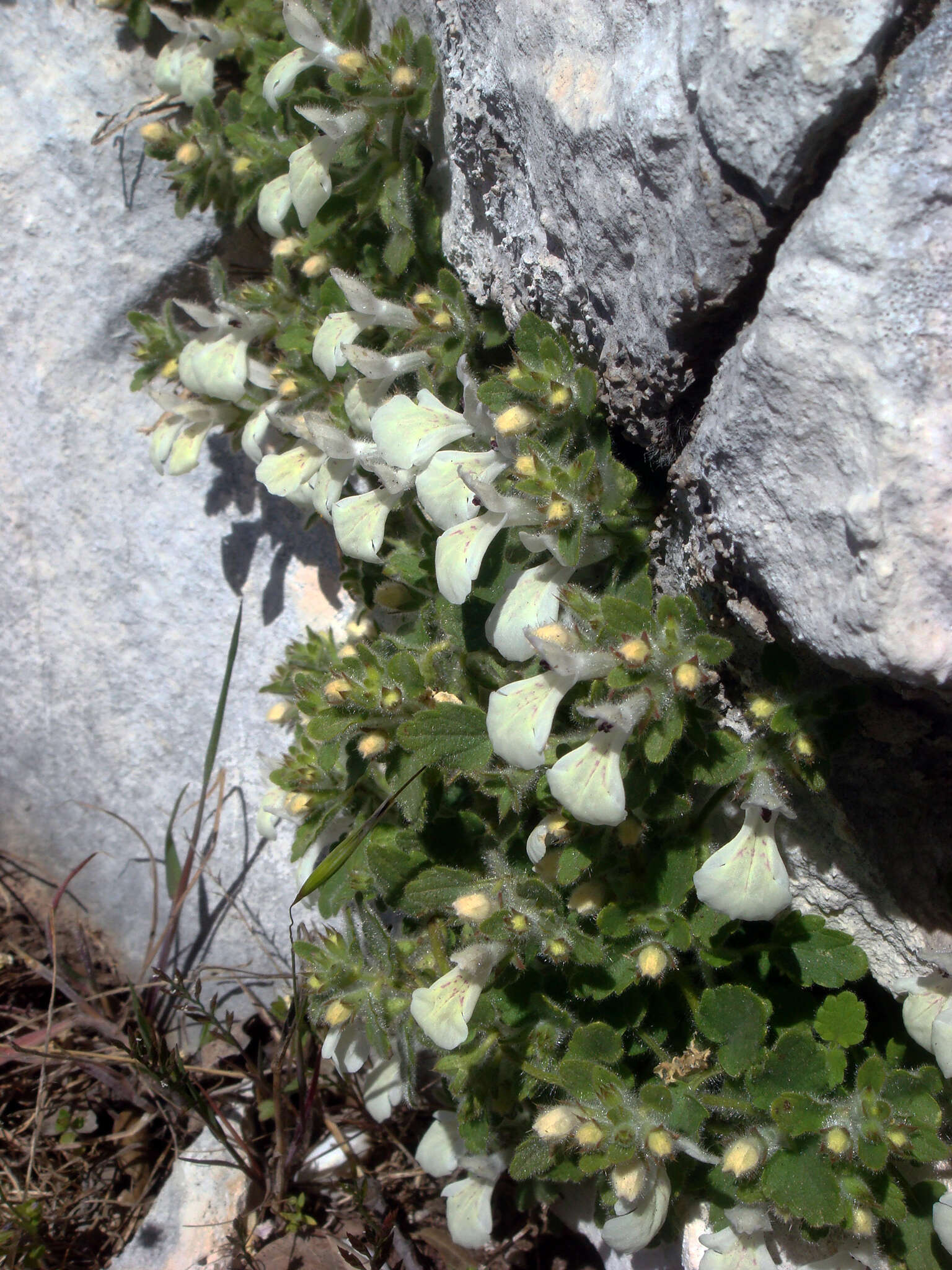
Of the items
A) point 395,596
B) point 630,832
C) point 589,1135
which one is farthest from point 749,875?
point 395,596

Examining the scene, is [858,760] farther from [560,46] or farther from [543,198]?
[560,46]

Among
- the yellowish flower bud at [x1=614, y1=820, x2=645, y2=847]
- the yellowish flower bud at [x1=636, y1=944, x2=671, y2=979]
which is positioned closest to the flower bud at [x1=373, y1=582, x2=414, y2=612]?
the yellowish flower bud at [x1=614, y1=820, x2=645, y2=847]

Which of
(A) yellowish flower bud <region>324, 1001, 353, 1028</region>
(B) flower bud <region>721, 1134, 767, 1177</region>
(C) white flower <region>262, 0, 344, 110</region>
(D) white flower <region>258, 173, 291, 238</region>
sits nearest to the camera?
(B) flower bud <region>721, 1134, 767, 1177</region>

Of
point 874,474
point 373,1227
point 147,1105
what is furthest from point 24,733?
point 874,474

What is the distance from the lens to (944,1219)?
7.45ft

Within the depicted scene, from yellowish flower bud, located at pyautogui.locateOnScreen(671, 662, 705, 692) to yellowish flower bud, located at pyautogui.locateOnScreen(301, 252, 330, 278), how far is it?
6.87ft

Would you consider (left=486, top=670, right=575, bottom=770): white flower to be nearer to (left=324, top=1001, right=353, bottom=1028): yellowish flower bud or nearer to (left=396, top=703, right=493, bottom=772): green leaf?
(left=396, top=703, right=493, bottom=772): green leaf

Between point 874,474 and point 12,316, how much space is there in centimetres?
366

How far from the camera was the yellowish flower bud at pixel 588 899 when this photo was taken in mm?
2525

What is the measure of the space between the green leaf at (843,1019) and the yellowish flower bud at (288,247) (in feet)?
10.00

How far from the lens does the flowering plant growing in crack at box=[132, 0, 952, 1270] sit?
229 centimetres

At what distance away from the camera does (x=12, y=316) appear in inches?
155

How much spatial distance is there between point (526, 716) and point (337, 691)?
653 mm

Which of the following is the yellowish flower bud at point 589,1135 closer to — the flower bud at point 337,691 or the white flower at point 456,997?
the white flower at point 456,997
